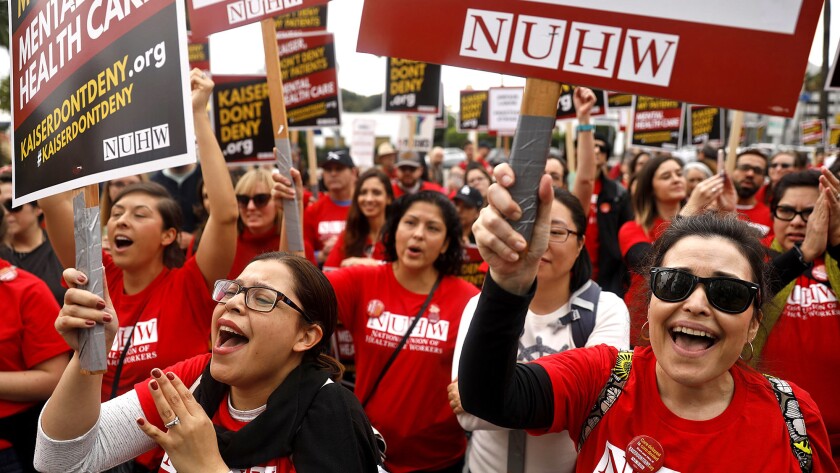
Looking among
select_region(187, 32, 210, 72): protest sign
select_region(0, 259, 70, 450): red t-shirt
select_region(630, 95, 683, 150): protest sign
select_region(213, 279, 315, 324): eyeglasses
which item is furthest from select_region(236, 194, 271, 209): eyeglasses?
select_region(630, 95, 683, 150): protest sign

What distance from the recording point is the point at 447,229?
3.88 m

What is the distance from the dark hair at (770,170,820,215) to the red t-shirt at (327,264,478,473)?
1.73 m

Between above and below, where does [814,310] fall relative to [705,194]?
below

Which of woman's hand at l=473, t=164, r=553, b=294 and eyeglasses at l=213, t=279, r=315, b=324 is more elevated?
woman's hand at l=473, t=164, r=553, b=294

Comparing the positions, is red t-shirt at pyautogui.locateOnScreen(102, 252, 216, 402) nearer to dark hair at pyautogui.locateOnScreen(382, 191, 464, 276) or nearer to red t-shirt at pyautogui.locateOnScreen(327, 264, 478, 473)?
red t-shirt at pyautogui.locateOnScreen(327, 264, 478, 473)

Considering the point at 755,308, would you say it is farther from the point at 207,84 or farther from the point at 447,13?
the point at 207,84

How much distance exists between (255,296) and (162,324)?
1.12 meters

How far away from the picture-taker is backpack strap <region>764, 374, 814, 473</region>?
187 centimetres

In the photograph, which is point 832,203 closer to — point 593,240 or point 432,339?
point 432,339

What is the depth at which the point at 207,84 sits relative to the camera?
3.18 m

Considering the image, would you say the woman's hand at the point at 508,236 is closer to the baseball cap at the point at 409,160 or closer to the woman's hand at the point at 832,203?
the woman's hand at the point at 832,203

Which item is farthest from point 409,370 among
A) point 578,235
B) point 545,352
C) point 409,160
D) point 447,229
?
→ point 409,160

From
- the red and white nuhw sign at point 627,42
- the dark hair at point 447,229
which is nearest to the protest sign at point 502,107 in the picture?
the dark hair at point 447,229

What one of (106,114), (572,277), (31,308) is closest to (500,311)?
(106,114)
